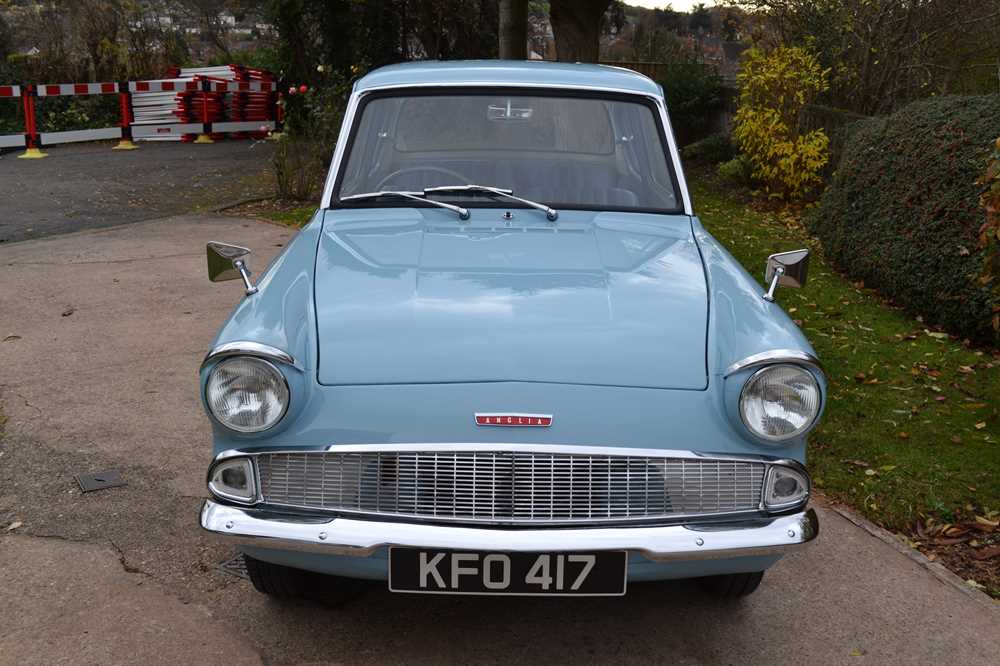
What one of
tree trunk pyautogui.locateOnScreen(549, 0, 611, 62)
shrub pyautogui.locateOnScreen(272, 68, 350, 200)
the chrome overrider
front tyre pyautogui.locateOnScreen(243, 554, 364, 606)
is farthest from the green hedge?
tree trunk pyautogui.locateOnScreen(549, 0, 611, 62)

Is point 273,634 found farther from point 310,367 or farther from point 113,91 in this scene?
point 113,91

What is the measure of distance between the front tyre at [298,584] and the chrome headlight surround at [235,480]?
0.39m

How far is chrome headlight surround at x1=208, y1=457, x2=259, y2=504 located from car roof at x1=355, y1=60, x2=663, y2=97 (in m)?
2.08

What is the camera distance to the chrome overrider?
2748 mm

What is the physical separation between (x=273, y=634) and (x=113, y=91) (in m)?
15.1

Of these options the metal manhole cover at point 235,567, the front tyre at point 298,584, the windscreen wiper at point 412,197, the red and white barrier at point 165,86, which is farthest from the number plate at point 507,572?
the red and white barrier at point 165,86

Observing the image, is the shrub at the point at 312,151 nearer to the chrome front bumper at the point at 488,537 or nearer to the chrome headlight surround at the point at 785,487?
the chrome front bumper at the point at 488,537

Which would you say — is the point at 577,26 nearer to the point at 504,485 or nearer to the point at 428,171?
the point at 428,171

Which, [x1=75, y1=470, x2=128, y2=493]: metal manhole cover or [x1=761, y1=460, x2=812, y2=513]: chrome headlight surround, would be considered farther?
[x1=75, y1=470, x2=128, y2=493]: metal manhole cover

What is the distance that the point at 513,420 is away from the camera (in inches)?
110

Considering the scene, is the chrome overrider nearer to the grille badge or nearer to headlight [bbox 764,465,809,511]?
headlight [bbox 764,465,809,511]

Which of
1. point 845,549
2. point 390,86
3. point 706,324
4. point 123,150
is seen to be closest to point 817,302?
point 845,549

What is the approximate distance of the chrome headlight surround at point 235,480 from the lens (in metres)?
2.91

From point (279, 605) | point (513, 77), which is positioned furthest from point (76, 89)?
point (279, 605)
